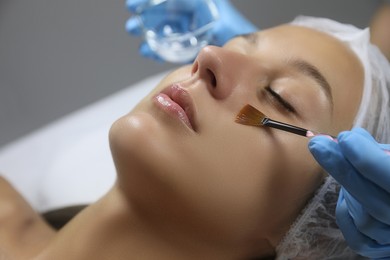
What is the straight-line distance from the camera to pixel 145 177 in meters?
0.89

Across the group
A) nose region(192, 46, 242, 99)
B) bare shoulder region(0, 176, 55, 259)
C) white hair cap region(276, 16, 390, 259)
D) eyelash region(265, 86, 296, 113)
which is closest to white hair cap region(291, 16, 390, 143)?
white hair cap region(276, 16, 390, 259)

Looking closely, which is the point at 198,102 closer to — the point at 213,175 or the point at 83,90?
the point at 213,175

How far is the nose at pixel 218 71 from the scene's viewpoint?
0.92 meters

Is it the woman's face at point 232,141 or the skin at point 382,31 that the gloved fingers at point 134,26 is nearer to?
the woman's face at point 232,141

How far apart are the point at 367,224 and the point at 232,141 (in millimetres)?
273

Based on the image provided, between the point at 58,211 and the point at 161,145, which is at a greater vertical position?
the point at 161,145

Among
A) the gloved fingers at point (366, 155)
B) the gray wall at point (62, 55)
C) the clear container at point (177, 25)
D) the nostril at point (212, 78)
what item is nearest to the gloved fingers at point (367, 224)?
the gloved fingers at point (366, 155)

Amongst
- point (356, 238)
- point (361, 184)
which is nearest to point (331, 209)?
point (356, 238)

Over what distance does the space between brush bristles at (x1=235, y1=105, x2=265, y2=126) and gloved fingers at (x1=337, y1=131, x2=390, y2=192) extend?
16 centimetres

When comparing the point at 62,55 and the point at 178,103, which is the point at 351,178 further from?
the point at 62,55

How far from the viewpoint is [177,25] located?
161 centimetres

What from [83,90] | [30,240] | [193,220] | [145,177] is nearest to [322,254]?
[193,220]

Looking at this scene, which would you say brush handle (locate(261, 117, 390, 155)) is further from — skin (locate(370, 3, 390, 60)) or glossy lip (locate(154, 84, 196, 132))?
skin (locate(370, 3, 390, 60))

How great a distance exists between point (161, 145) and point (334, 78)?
0.38 m
